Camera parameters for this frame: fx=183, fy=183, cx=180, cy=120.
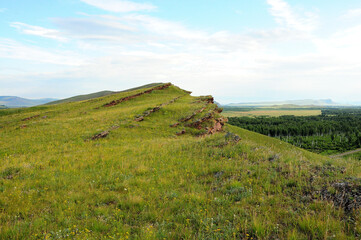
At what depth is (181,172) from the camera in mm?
9773

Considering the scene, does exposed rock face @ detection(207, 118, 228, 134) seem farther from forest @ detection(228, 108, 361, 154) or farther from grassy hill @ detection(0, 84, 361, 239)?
forest @ detection(228, 108, 361, 154)

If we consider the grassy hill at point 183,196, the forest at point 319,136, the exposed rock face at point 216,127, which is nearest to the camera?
the grassy hill at point 183,196

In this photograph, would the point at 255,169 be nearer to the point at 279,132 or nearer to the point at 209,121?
the point at 209,121

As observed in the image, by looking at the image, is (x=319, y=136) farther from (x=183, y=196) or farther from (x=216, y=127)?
(x=183, y=196)

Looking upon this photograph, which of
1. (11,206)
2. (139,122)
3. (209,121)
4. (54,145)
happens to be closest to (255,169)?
(11,206)

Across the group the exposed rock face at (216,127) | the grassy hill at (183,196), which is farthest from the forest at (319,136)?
the grassy hill at (183,196)

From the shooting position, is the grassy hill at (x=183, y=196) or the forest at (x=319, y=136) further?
the forest at (x=319, y=136)

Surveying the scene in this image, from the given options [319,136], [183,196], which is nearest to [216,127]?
[183,196]

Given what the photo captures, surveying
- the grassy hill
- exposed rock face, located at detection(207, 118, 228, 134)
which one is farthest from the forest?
the grassy hill

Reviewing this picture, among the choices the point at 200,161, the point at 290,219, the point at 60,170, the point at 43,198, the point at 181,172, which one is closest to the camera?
the point at 290,219

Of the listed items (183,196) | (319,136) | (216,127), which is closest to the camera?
(183,196)

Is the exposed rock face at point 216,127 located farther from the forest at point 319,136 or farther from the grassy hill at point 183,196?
the forest at point 319,136

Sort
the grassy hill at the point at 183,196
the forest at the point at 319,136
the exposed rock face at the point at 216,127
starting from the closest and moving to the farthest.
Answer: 1. the grassy hill at the point at 183,196
2. the exposed rock face at the point at 216,127
3. the forest at the point at 319,136

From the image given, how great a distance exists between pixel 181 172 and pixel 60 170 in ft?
22.8
